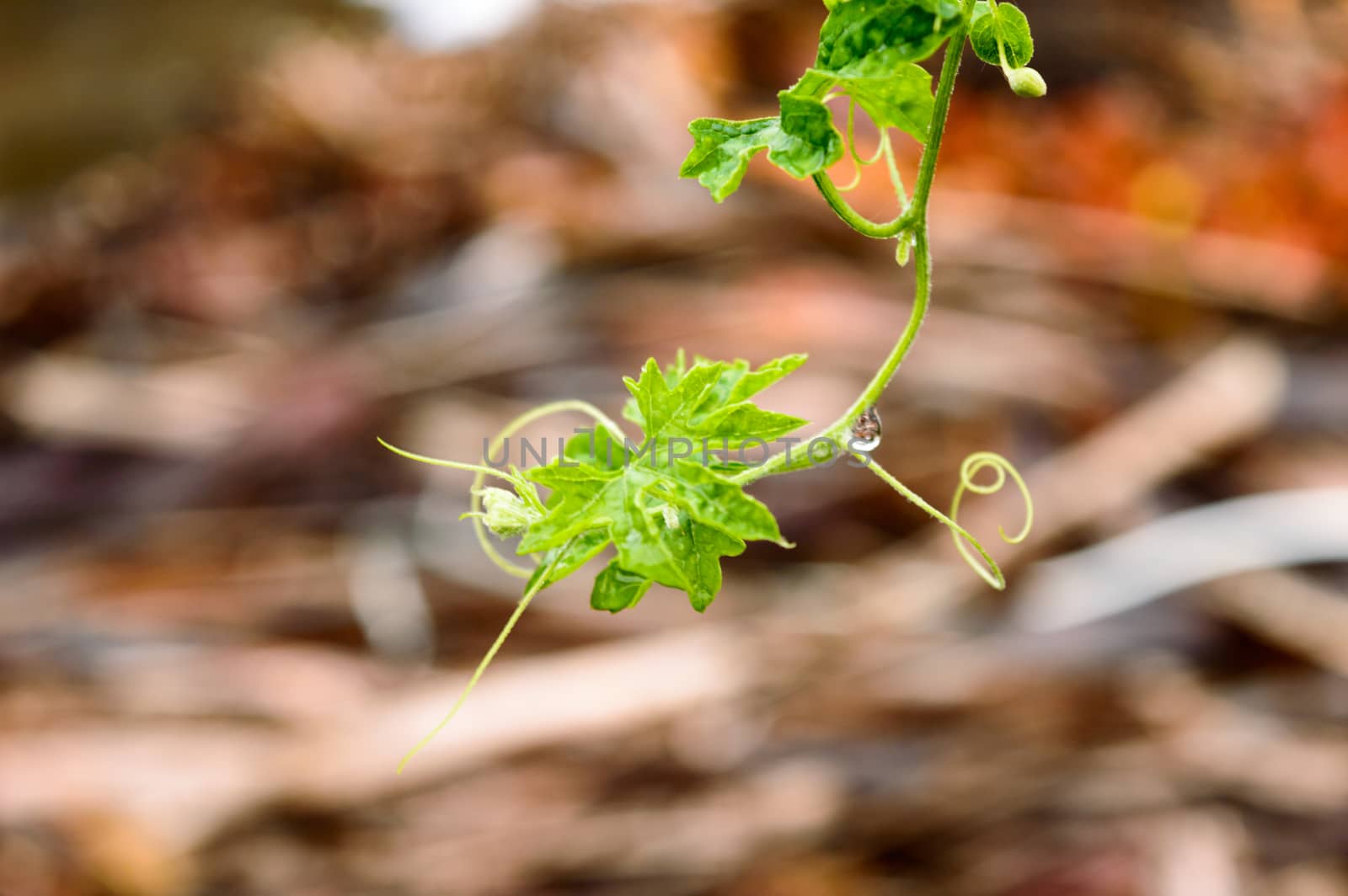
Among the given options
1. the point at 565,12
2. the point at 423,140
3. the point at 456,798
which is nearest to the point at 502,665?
the point at 456,798

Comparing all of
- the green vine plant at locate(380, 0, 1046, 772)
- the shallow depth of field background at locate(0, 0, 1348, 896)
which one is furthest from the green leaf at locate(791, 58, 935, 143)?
the shallow depth of field background at locate(0, 0, 1348, 896)

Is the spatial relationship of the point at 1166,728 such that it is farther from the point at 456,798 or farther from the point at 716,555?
the point at 716,555

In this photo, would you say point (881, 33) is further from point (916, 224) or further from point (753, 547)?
point (753, 547)

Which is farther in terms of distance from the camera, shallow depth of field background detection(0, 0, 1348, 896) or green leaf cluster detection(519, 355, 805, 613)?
shallow depth of field background detection(0, 0, 1348, 896)

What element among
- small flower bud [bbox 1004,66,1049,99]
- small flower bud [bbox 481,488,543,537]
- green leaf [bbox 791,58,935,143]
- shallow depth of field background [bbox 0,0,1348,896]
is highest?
shallow depth of field background [bbox 0,0,1348,896]

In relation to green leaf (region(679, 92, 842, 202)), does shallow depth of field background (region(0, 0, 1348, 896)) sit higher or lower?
higher

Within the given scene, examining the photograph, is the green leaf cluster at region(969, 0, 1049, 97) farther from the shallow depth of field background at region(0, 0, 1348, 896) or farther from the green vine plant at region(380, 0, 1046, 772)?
the shallow depth of field background at region(0, 0, 1348, 896)

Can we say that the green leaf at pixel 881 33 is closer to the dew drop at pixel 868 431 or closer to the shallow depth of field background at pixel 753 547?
the dew drop at pixel 868 431

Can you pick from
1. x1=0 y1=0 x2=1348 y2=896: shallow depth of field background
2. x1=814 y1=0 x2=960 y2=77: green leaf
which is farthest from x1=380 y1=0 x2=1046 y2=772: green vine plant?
x1=0 y1=0 x2=1348 y2=896: shallow depth of field background

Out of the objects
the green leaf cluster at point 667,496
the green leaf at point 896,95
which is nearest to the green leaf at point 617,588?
the green leaf cluster at point 667,496
